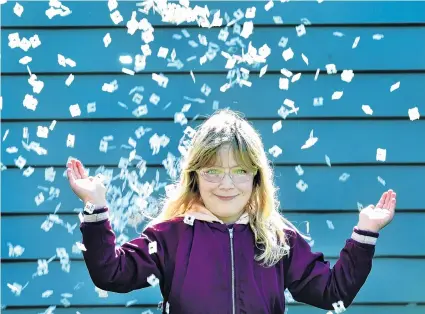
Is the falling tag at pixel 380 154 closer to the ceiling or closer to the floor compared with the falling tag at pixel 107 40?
closer to the floor

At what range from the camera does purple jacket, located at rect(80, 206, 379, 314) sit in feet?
8.89

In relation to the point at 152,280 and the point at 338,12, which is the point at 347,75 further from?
the point at 152,280

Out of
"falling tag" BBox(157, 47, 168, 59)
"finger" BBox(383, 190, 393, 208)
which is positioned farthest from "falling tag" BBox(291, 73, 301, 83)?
"finger" BBox(383, 190, 393, 208)

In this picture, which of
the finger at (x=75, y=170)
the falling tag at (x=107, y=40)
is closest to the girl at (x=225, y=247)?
the finger at (x=75, y=170)

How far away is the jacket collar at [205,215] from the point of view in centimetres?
288

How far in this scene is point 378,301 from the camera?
4152 mm

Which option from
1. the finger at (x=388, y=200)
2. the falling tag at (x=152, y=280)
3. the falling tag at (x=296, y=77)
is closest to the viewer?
the falling tag at (x=152, y=280)

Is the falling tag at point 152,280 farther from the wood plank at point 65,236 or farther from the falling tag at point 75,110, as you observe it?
the falling tag at point 75,110

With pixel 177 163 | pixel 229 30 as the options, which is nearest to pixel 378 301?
pixel 177 163

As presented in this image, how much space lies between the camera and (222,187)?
2850mm

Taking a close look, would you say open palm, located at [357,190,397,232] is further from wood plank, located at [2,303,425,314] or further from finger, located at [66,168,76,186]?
wood plank, located at [2,303,425,314]

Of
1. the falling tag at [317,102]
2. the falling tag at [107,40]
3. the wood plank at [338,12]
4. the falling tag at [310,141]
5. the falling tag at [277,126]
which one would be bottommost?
the falling tag at [310,141]

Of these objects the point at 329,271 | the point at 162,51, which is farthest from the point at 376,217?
the point at 162,51

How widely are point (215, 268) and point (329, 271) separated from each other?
402 millimetres
